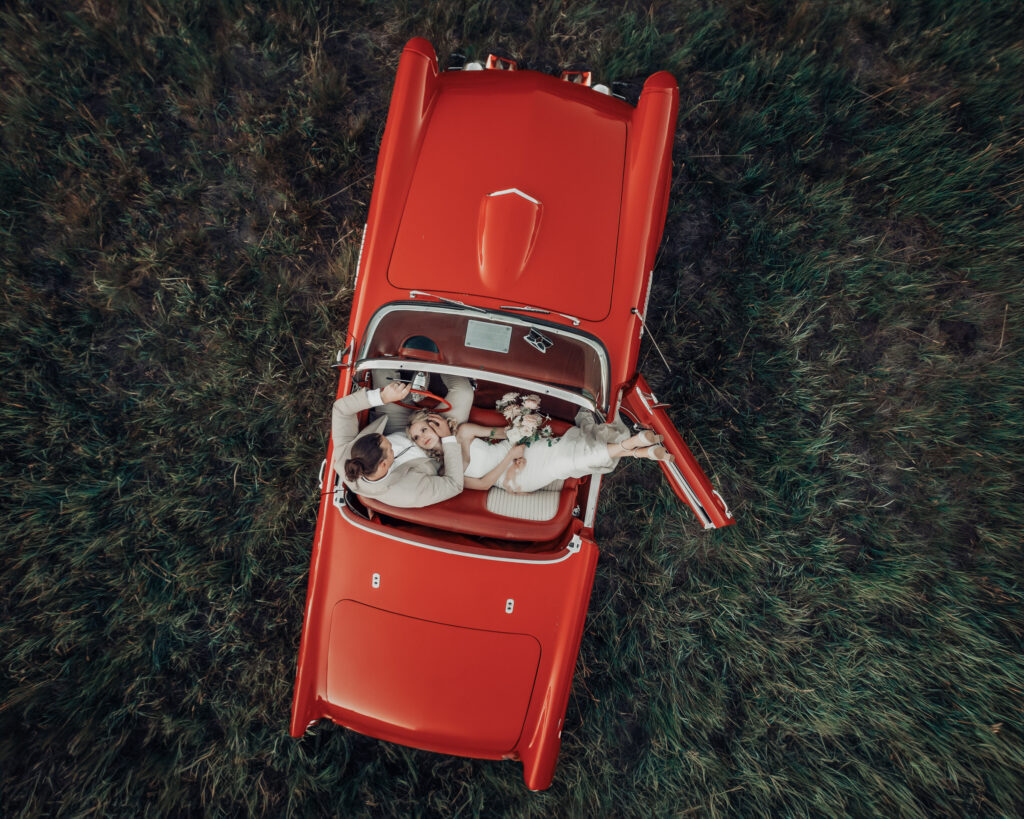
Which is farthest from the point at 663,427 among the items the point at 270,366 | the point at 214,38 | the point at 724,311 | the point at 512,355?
the point at 214,38

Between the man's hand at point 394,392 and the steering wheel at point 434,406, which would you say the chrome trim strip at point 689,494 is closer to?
the steering wheel at point 434,406

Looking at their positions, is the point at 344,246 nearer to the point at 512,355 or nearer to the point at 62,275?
the point at 512,355

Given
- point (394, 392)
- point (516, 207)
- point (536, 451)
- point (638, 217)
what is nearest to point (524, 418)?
point (536, 451)

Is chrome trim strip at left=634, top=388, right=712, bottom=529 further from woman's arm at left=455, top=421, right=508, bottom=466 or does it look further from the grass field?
woman's arm at left=455, top=421, right=508, bottom=466

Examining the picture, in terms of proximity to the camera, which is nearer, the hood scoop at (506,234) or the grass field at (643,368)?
the hood scoop at (506,234)

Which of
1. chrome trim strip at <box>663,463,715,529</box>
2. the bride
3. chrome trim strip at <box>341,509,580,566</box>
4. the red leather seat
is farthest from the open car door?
chrome trim strip at <box>341,509,580,566</box>

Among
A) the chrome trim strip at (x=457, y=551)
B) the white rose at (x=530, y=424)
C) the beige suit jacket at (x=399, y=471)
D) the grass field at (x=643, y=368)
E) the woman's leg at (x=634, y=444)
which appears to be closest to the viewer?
the woman's leg at (x=634, y=444)

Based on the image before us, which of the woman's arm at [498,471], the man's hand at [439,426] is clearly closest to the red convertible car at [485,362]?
the woman's arm at [498,471]

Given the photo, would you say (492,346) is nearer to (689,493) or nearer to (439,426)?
(439,426)

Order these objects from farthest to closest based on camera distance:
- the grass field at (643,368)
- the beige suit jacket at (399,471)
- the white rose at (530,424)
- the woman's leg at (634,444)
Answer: the grass field at (643,368)
the white rose at (530,424)
the beige suit jacket at (399,471)
the woman's leg at (634,444)
